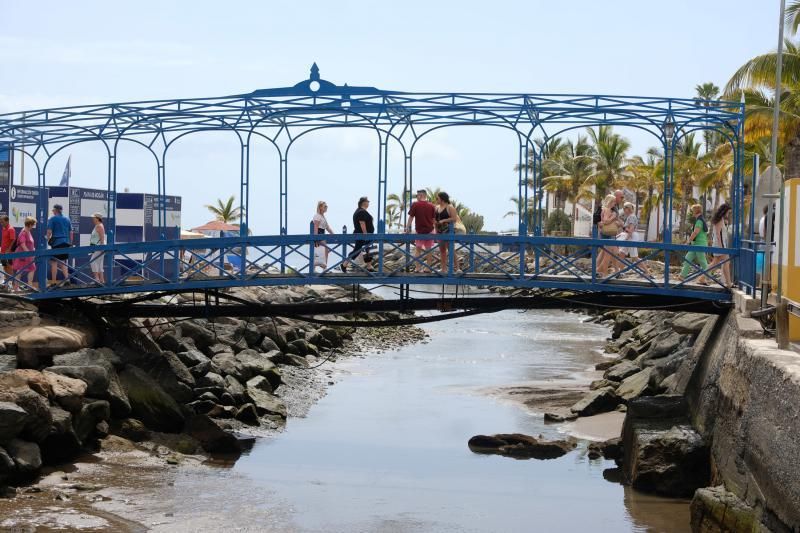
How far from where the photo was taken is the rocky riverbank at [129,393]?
15.4m

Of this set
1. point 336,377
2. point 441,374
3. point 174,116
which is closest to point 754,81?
point 441,374

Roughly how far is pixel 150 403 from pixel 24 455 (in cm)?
400

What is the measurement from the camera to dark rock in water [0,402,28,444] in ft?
47.5

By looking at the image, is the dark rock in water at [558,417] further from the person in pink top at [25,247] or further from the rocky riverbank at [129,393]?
the person in pink top at [25,247]

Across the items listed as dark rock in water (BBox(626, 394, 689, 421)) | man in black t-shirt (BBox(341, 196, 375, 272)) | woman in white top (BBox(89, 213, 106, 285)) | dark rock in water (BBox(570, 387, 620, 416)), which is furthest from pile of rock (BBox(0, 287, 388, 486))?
dark rock in water (BBox(626, 394, 689, 421))

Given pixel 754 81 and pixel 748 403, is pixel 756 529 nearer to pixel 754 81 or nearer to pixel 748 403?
pixel 748 403

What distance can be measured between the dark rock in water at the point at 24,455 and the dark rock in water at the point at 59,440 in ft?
2.29

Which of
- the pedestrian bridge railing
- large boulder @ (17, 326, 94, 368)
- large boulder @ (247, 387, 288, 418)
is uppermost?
the pedestrian bridge railing

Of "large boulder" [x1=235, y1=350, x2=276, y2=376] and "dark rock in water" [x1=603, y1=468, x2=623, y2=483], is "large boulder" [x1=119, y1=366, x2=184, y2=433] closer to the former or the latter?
"large boulder" [x1=235, y1=350, x2=276, y2=376]

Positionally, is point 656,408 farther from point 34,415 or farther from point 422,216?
point 34,415

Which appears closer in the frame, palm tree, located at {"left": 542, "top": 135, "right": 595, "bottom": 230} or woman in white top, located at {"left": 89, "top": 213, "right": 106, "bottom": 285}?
woman in white top, located at {"left": 89, "top": 213, "right": 106, "bottom": 285}

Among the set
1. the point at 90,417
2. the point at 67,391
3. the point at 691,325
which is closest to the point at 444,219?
the point at 691,325

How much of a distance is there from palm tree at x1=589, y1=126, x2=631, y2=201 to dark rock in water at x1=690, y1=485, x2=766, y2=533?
5235 centimetres

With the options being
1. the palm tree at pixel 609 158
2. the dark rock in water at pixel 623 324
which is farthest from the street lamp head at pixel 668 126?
the palm tree at pixel 609 158
